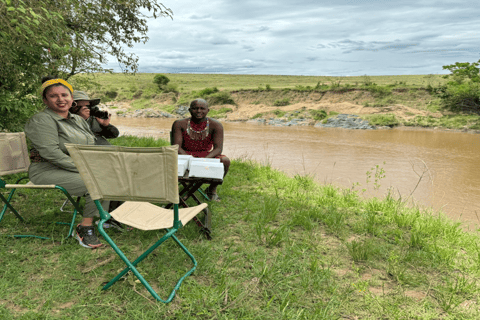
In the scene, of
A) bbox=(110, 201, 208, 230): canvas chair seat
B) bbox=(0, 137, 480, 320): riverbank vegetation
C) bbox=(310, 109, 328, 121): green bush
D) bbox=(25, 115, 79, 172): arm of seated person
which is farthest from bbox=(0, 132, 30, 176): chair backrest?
bbox=(310, 109, 328, 121): green bush

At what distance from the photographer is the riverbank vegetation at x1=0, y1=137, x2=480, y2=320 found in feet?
6.97

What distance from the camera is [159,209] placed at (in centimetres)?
274

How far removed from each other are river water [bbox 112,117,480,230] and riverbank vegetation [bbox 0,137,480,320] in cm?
151

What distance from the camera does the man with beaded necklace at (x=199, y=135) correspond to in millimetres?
4293

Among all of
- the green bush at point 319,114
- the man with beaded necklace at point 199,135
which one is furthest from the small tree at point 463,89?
the man with beaded necklace at point 199,135

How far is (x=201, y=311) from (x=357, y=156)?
34.2 ft

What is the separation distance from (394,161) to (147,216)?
10.0 m

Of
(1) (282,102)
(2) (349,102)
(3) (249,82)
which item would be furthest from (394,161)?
(3) (249,82)

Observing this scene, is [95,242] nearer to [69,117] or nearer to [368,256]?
[69,117]

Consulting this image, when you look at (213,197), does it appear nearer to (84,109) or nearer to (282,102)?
(84,109)

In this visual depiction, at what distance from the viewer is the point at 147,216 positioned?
256 cm

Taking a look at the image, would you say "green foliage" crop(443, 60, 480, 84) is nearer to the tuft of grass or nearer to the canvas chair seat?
the tuft of grass

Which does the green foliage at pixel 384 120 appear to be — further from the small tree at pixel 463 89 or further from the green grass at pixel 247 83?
the green grass at pixel 247 83

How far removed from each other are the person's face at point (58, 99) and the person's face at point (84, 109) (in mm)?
559
